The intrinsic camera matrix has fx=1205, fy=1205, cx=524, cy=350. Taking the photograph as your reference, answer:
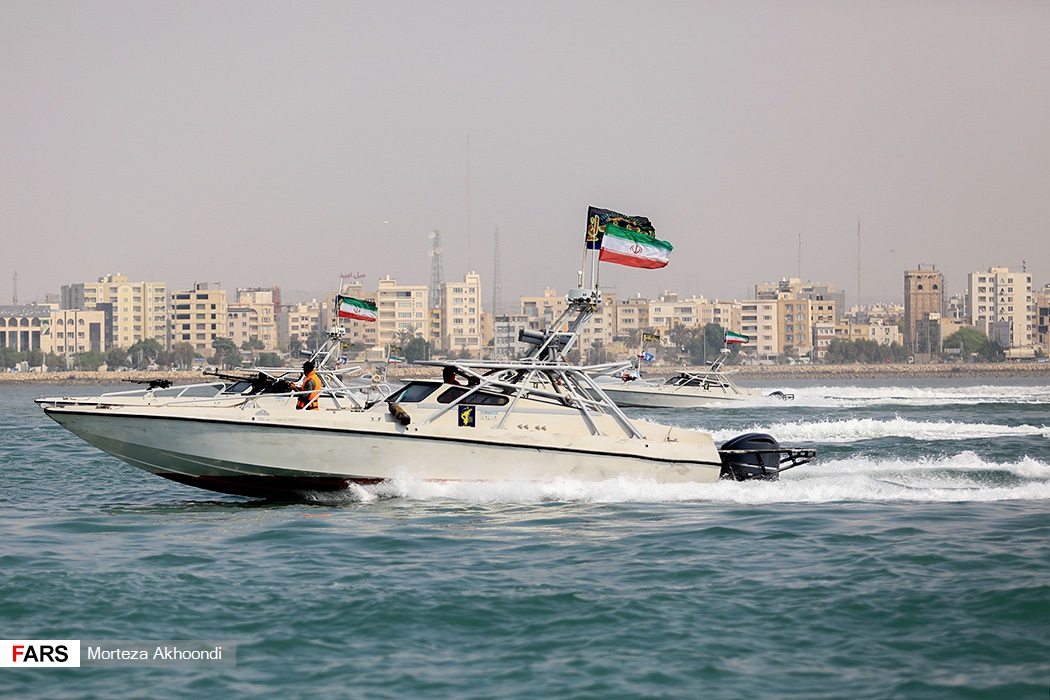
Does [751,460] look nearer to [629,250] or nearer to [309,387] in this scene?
[629,250]

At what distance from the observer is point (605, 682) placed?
8992 millimetres

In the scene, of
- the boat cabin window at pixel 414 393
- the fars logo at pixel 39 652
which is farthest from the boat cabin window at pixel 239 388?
the fars logo at pixel 39 652

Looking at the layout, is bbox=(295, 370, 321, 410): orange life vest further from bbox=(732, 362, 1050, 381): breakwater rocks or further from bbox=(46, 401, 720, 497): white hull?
bbox=(732, 362, 1050, 381): breakwater rocks

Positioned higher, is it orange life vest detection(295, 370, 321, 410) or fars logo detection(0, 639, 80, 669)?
orange life vest detection(295, 370, 321, 410)

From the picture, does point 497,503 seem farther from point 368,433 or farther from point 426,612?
point 426,612

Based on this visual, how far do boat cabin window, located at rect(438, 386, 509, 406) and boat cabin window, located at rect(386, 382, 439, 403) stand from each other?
23cm

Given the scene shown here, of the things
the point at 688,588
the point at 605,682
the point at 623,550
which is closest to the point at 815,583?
the point at 688,588

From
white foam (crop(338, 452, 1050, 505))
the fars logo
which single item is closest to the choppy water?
white foam (crop(338, 452, 1050, 505))

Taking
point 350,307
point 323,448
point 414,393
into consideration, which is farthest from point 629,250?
point 350,307

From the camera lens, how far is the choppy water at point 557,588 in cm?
915

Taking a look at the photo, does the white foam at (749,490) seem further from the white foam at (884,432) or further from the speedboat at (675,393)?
the speedboat at (675,393)

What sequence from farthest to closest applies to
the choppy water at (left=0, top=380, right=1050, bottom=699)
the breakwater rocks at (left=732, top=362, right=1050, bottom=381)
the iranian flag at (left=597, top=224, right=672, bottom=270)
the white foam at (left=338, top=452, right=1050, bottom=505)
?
the breakwater rocks at (left=732, top=362, right=1050, bottom=381) < the iranian flag at (left=597, top=224, right=672, bottom=270) < the white foam at (left=338, top=452, right=1050, bottom=505) < the choppy water at (left=0, top=380, right=1050, bottom=699)

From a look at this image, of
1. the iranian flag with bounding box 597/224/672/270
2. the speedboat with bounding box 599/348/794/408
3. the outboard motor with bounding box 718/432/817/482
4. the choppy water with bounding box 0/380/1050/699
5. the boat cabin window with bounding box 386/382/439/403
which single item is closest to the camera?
the choppy water with bounding box 0/380/1050/699

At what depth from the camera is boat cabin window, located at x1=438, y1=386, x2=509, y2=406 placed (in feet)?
58.3
